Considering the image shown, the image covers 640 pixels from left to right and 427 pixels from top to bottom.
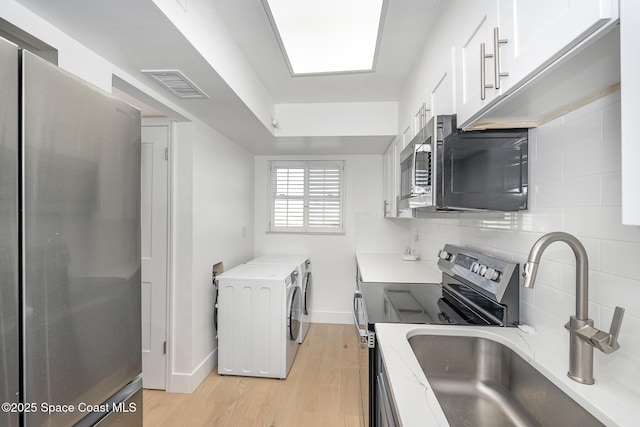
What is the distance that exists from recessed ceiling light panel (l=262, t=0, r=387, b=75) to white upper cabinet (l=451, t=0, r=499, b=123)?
505 millimetres

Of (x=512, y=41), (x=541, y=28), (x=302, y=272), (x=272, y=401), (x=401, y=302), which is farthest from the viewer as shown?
(x=302, y=272)

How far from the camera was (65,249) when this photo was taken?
2.32ft

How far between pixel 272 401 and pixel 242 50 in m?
2.49

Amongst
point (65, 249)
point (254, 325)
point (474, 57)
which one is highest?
point (474, 57)

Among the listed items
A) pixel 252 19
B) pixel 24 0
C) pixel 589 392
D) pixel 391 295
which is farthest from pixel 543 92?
pixel 24 0

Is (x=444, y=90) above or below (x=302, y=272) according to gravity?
above

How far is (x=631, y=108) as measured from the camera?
18.7 inches

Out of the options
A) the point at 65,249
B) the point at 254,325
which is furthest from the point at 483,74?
the point at 254,325

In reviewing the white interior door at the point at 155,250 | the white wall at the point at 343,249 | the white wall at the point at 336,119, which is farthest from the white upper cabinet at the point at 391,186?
the white interior door at the point at 155,250

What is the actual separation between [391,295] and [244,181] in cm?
228

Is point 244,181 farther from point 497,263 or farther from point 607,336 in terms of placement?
point 607,336

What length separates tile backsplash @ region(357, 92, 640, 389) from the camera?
2.57 ft

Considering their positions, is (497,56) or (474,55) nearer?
(497,56)

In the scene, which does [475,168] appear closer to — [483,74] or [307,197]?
[483,74]
